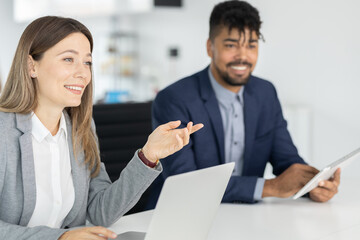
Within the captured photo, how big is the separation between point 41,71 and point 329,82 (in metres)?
2.66

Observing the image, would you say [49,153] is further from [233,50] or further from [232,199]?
[233,50]

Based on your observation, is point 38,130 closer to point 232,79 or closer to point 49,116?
point 49,116

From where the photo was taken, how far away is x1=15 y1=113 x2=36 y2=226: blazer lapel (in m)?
1.35

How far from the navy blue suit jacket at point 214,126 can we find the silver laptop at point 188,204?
30.3 inches

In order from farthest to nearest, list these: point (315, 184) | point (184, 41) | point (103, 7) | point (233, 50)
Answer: point (103, 7) → point (184, 41) → point (233, 50) → point (315, 184)

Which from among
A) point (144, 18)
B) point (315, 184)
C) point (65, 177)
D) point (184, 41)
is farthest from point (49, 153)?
point (144, 18)

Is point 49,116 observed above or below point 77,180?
above

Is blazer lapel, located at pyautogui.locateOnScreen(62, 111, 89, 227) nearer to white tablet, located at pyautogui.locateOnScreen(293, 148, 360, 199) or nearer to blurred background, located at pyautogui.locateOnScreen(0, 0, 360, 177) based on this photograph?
white tablet, located at pyautogui.locateOnScreen(293, 148, 360, 199)

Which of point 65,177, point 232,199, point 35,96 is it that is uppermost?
point 35,96

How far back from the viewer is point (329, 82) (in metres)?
3.68

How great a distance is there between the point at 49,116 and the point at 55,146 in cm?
9

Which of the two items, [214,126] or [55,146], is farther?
[214,126]

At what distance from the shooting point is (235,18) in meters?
2.08

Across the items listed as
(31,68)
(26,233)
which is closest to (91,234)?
(26,233)
